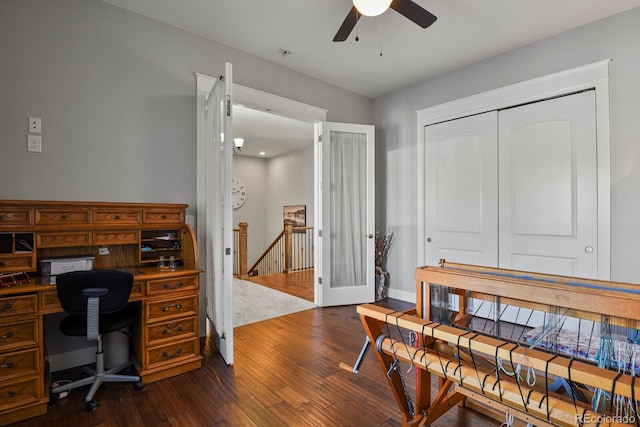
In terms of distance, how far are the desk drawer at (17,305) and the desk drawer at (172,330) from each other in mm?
664

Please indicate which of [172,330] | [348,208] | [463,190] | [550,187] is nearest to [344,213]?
[348,208]

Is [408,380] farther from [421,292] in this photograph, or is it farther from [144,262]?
[144,262]

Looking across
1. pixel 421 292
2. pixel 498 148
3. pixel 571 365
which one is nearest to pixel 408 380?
pixel 421 292

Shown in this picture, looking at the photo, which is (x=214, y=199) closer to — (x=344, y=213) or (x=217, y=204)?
(x=217, y=204)

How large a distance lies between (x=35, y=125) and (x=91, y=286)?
1.31 m

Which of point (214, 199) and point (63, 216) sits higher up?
point (214, 199)

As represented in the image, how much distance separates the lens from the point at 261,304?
410 cm

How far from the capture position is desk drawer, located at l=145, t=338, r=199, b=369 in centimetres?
217

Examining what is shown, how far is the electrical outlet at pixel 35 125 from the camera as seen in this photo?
2.18 meters

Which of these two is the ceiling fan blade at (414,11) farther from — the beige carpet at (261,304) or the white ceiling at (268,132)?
the beige carpet at (261,304)

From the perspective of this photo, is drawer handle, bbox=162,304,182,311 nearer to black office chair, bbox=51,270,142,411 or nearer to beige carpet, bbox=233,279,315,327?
black office chair, bbox=51,270,142,411

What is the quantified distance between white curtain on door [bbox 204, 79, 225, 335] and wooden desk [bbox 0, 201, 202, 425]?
19cm

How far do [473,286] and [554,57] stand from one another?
2.95 m

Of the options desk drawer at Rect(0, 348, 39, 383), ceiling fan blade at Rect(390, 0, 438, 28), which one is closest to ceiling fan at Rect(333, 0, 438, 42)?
ceiling fan blade at Rect(390, 0, 438, 28)
